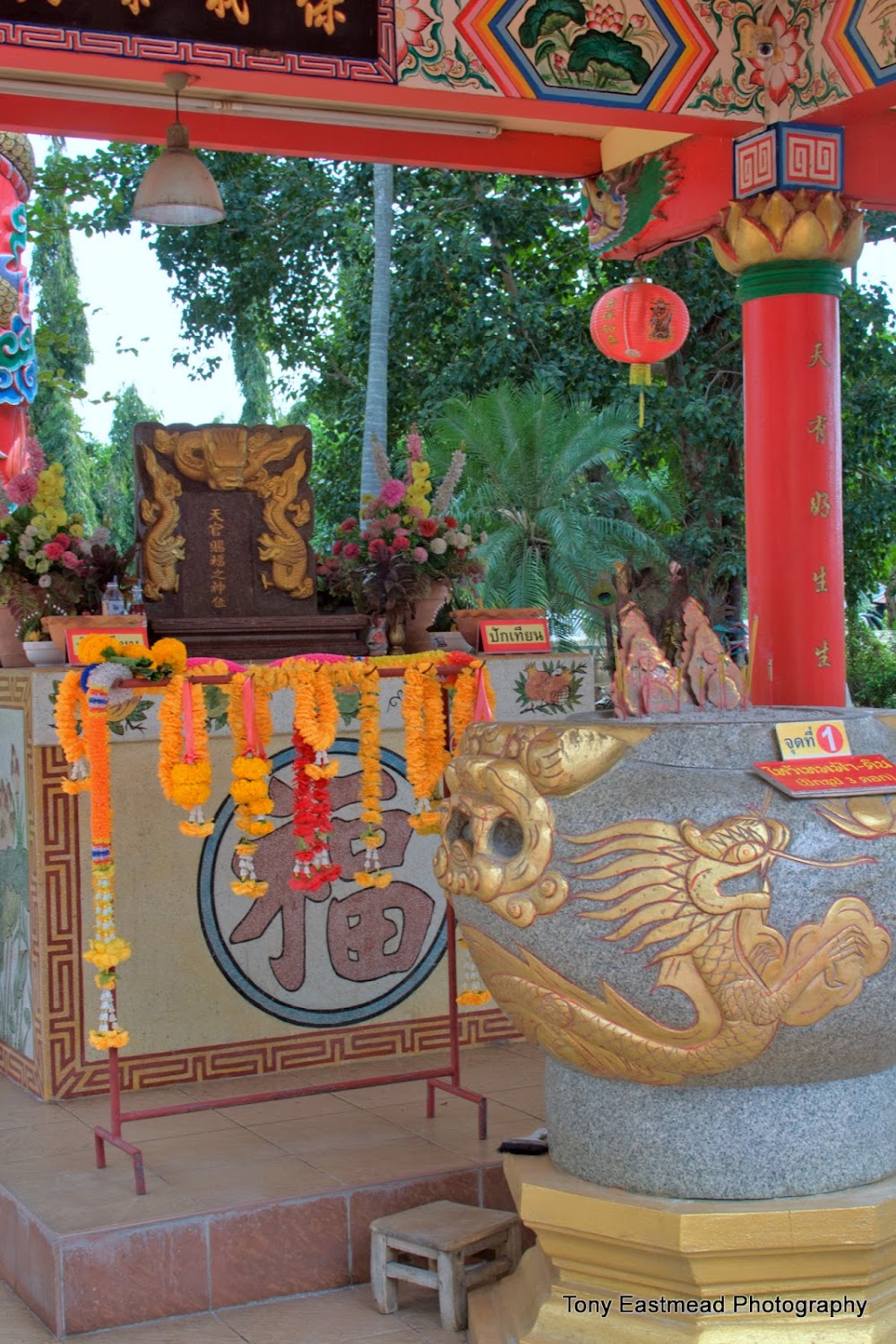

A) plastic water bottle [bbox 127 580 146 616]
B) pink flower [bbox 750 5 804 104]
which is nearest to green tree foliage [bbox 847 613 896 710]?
pink flower [bbox 750 5 804 104]

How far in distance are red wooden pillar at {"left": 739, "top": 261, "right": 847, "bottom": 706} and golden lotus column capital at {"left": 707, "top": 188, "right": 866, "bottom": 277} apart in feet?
0.19

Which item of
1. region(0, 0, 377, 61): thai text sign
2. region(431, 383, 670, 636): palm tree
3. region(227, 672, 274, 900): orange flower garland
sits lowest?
region(227, 672, 274, 900): orange flower garland

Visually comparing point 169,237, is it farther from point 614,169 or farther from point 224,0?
point 224,0

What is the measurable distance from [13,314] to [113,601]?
14.8ft

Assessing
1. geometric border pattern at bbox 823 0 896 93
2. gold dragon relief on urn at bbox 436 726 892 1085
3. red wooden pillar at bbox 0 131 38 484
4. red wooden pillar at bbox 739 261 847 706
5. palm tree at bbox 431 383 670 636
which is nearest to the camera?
gold dragon relief on urn at bbox 436 726 892 1085

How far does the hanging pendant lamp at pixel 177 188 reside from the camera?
16.6 feet

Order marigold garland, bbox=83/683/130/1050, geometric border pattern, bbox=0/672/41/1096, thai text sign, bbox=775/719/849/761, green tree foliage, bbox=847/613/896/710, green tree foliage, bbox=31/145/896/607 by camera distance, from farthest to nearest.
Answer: green tree foliage, bbox=847/613/896/710, green tree foliage, bbox=31/145/896/607, geometric border pattern, bbox=0/672/41/1096, marigold garland, bbox=83/683/130/1050, thai text sign, bbox=775/719/849/761

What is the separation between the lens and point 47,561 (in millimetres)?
4582

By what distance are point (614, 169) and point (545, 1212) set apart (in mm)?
4891

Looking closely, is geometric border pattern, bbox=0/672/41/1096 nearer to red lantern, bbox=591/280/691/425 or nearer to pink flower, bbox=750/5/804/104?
pink flower, bbox=750/5/804/104

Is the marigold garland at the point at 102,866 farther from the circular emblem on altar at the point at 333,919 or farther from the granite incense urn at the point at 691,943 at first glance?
the granite incense urn at the point at 691,943

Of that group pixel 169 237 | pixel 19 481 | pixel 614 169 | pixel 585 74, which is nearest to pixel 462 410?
pixel 169 237

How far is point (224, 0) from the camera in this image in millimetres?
4680

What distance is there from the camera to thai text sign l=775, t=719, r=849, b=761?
290 centimetres
